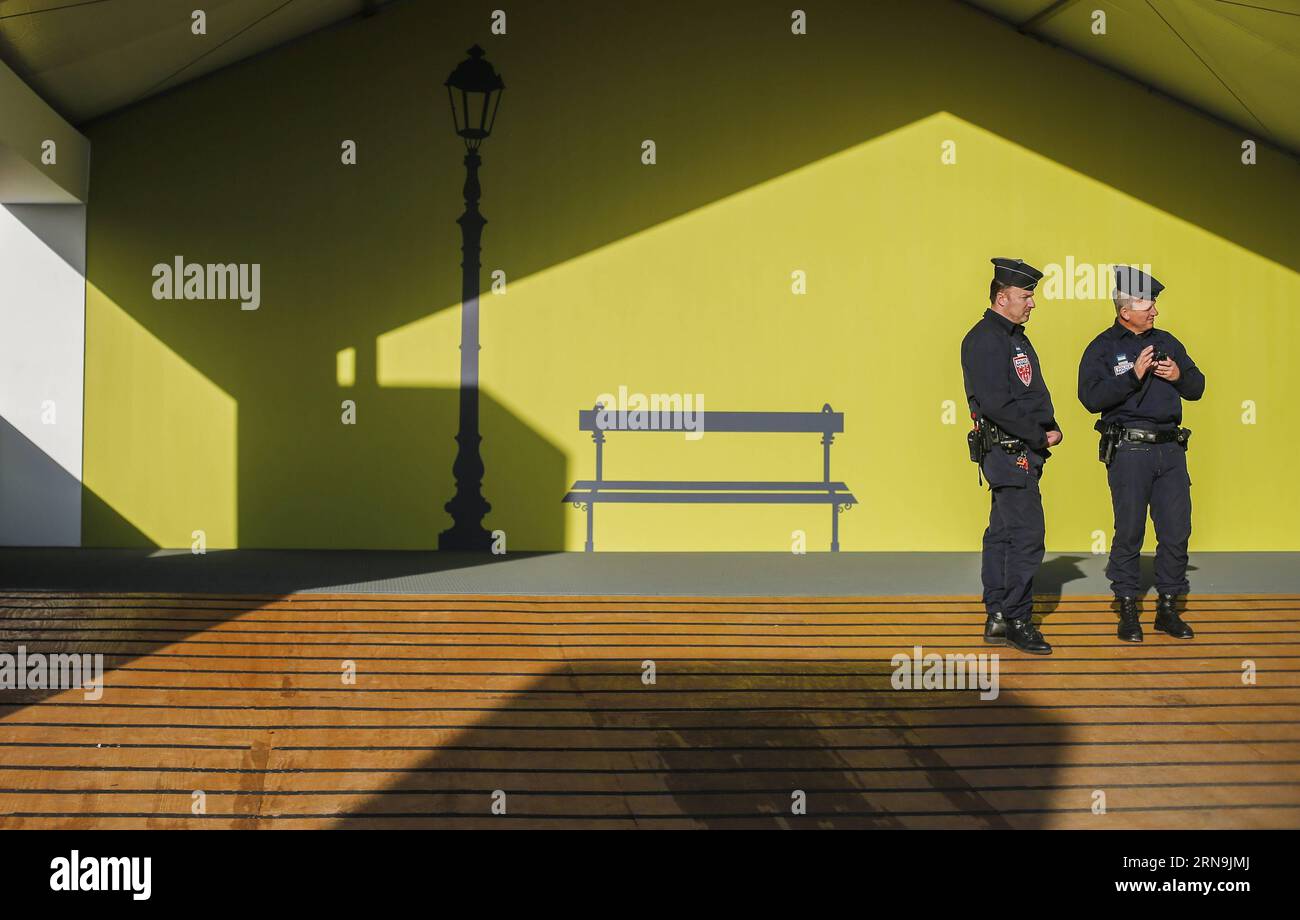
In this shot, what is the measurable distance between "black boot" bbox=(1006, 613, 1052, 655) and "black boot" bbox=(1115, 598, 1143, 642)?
37cm

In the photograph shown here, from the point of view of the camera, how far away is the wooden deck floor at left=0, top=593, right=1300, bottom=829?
3.68 metres

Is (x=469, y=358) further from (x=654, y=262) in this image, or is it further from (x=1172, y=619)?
(x=1172, y=619)

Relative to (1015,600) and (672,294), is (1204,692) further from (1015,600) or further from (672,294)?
(672,294)

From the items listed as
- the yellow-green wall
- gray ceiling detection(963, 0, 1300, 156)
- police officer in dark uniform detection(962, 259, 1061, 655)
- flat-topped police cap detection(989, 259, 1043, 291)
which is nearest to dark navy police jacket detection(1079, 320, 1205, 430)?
police officer in dark uniform detection(962, 259, 1061, 655)

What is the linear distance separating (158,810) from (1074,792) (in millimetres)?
2783

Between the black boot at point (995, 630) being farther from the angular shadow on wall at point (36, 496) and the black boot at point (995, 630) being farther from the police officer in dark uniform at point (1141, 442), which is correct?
the angular shadow on wall at point (36, 496)

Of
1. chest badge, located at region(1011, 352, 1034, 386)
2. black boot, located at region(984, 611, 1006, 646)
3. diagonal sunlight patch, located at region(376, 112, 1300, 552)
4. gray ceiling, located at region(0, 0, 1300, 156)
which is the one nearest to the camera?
chest badge, located at region(1011, 352, 1034, 386)

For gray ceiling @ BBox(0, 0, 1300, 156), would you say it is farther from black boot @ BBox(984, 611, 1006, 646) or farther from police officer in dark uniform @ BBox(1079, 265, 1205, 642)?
black boot @ BBox(984, 611, 1006, 646)

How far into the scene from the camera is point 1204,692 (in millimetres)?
4523

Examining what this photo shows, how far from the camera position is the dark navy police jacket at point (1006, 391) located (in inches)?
188

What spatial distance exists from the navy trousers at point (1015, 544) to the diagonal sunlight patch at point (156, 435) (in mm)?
5116
